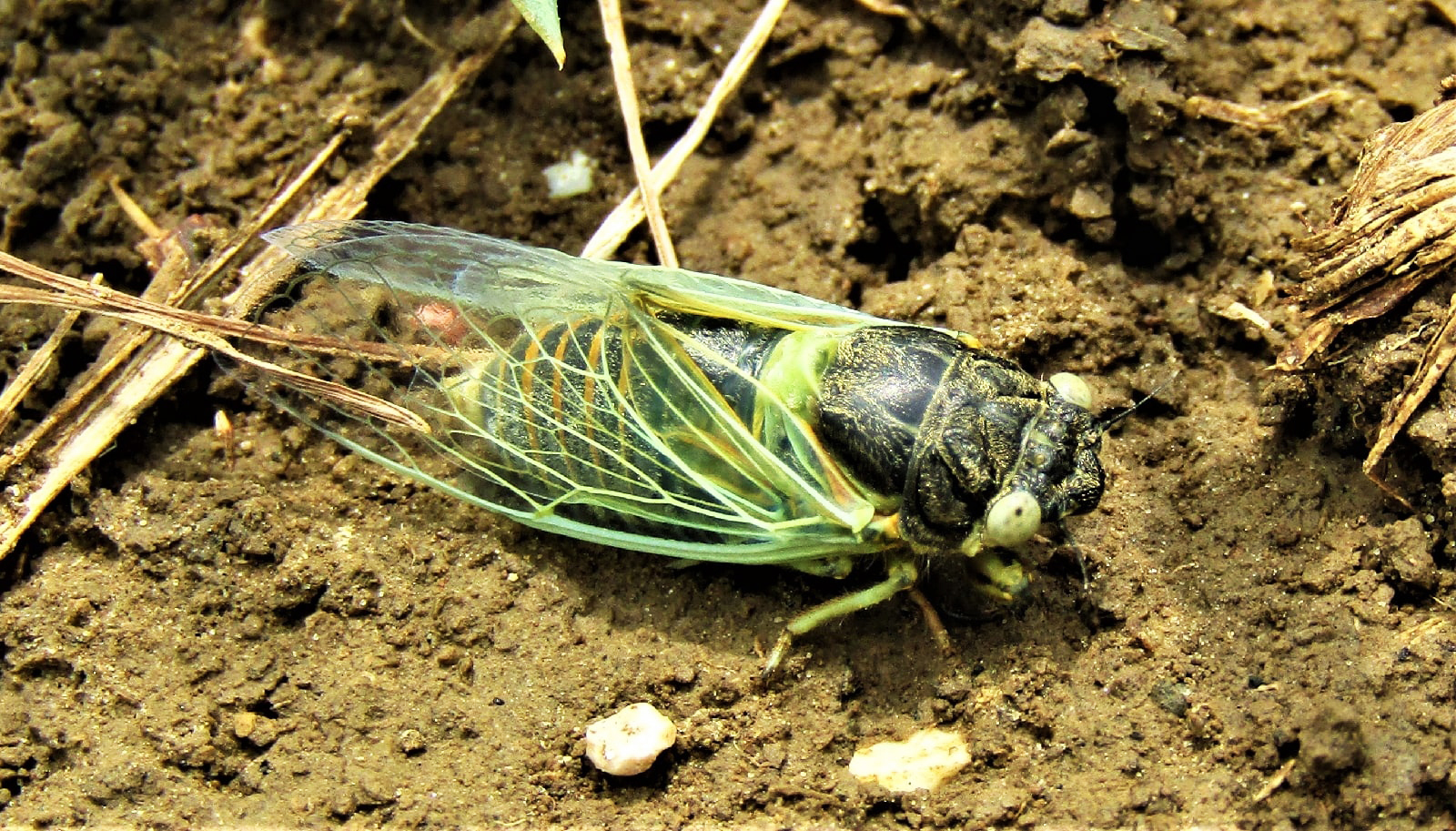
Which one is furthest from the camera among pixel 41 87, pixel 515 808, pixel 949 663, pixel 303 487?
pixel 41 87

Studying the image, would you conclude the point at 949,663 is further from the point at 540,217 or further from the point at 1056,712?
the point at 540,217

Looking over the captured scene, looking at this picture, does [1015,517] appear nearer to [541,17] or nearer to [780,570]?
[780,570]

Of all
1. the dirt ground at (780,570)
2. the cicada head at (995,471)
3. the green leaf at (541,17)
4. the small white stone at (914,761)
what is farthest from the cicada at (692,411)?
the green leaf at (541,17)

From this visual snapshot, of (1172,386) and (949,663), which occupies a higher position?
(1172,386)

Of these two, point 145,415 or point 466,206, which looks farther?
point 466,206

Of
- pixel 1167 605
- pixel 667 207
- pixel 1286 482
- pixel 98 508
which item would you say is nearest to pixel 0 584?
pixel 98 508

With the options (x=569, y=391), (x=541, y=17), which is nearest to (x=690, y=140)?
(x=541, y=17)
